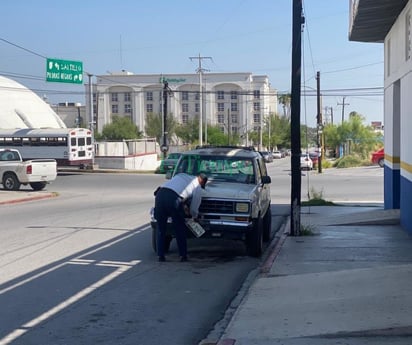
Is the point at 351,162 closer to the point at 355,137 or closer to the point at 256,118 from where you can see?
the point at 355,137

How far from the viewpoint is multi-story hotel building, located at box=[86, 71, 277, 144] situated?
14512 centimetres

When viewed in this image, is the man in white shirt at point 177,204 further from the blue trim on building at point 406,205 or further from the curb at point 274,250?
the blue trim on building at point 406,205

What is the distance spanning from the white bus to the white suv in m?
34.8

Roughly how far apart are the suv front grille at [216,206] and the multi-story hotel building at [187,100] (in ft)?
432

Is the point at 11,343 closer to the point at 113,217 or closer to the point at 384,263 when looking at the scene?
the point at 384,263

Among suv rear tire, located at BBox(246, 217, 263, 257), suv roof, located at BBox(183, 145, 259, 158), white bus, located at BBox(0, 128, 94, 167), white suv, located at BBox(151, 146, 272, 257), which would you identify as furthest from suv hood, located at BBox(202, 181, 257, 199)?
white bus, located at BBox(0, 128, 94, 167)

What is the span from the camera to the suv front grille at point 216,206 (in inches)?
468

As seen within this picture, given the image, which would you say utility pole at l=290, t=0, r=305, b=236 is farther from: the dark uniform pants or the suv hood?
the dark uniform pants

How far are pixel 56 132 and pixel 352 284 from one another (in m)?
40.9

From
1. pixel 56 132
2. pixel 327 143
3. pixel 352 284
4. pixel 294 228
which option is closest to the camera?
pixel 352 284

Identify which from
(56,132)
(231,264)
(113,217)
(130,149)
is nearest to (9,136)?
(56,132)

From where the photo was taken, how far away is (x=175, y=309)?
323 inches

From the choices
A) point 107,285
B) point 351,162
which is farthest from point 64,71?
point 107,285

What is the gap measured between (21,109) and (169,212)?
2726 inches
